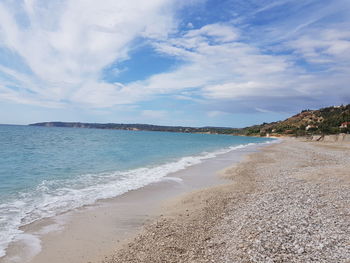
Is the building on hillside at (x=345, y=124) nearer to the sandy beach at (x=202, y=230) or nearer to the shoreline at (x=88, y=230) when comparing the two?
the sandy beach at (x=202, y=230)

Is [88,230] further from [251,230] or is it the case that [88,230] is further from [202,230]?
[251,230]

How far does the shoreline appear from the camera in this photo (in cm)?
562

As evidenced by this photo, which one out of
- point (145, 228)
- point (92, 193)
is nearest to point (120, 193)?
point (92, 193)

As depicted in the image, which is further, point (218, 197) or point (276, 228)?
point (218, 197)

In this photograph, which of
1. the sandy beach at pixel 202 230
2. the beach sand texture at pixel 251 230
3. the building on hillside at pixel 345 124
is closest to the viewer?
the beach sand texture at pixel 251 230

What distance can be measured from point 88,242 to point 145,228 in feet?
5.58

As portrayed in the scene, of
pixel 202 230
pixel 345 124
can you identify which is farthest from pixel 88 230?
pixel 345 124

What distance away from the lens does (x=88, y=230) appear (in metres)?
7.04

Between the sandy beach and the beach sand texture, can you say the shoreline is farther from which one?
the beach sand texture

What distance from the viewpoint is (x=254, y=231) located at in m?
5.80

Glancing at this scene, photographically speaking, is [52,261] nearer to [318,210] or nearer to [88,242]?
[88,242]

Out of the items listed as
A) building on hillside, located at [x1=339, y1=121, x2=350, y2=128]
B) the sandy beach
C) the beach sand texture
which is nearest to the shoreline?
the sandy beach

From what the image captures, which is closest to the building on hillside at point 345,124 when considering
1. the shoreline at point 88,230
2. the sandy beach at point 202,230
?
the sandy beach at point 202,230

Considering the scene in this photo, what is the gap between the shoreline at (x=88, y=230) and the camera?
562 cm
